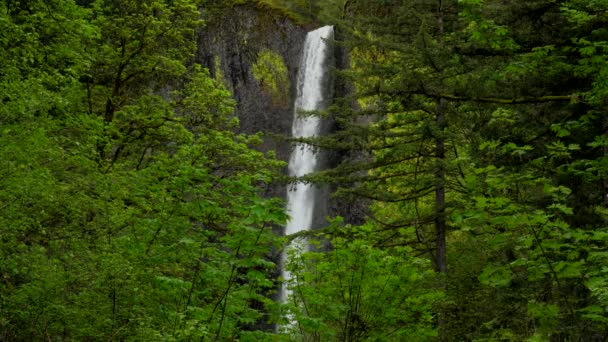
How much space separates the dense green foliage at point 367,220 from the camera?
18.3 ft

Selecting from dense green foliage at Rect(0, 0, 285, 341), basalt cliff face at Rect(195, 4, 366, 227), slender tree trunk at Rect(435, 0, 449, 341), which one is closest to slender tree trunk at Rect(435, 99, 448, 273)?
slender tree trunk at Rect(435, 0, 449, 341)

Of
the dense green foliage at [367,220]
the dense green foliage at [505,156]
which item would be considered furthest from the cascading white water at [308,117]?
the dense green foliage at [367,220]

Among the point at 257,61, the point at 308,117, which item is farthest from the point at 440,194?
the point at 257,61

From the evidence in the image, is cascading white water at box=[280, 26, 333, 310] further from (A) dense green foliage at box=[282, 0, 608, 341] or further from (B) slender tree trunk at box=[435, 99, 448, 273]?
(B) slender tree trunk at box=[435, 99, 448, 273]

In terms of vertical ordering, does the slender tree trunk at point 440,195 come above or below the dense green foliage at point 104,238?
above

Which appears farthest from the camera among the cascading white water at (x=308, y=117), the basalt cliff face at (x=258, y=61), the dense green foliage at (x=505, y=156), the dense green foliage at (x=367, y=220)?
the basalt cliff face at (x=258, y=61)

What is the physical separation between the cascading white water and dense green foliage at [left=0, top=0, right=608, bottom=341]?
13.0 m

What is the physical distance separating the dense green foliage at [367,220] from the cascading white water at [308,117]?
1302cm

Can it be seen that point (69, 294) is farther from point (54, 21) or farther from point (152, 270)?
point (54, 21)

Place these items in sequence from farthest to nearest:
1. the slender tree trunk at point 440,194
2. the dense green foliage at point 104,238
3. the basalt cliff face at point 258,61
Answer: the basalt cliff face at point 258,61 → the slender tree trunk at point 440,194 → the dense green foliage at point 104,238

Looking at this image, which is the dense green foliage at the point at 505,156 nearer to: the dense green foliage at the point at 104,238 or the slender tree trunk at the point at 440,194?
the slender tree trunk at the point at 440,194

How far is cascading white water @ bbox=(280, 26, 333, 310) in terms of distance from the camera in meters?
27.2

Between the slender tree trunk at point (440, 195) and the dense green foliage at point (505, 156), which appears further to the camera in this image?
the slender tree trunk at point (440, 195)

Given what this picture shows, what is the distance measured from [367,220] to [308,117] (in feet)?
63.5
